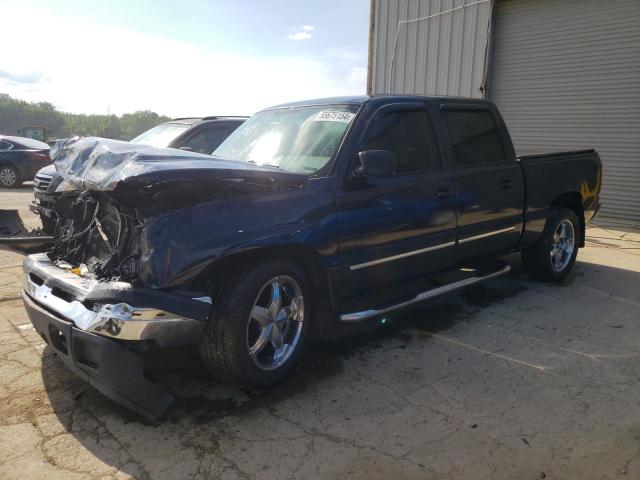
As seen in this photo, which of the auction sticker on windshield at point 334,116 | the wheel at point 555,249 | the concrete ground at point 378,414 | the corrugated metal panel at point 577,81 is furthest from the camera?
the corrugated metal panel at point 577,81

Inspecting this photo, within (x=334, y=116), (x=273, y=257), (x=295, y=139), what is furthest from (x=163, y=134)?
(x=273, y=257)

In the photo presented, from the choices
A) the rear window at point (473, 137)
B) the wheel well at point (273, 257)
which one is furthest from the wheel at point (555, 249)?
the wheel well at point (273, 257)

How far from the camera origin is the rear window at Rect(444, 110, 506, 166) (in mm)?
4484

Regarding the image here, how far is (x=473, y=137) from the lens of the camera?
472 cm

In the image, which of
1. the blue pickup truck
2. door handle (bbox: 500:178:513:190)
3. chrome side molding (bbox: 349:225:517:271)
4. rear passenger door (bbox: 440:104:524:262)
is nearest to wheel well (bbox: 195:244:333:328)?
the blue pickup truck

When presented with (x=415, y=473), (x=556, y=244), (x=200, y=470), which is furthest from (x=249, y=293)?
(x=556, y=244)

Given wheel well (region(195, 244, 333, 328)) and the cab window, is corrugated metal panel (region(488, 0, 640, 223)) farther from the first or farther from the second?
wheel well (region(195, 244, 333, 328))

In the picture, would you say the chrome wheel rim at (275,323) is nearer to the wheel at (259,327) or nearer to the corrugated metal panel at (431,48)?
the wheel at (259,327)

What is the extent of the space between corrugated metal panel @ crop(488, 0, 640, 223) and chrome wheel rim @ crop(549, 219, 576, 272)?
3.85m

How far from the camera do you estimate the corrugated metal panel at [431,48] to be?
11.6m

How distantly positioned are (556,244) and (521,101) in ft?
21.8

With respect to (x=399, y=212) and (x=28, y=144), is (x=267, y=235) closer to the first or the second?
(x=399, y=212)

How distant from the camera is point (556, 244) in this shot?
19.0 feet

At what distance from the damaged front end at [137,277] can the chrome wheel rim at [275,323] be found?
1.35ft
